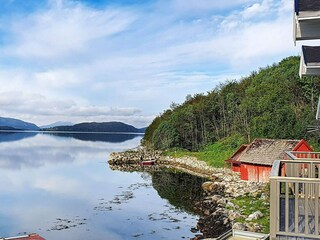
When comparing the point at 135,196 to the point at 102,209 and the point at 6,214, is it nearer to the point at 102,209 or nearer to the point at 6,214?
the point at 102,209

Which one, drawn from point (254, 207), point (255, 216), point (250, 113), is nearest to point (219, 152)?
point (250, 113)

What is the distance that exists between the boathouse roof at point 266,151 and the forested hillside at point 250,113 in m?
5.22

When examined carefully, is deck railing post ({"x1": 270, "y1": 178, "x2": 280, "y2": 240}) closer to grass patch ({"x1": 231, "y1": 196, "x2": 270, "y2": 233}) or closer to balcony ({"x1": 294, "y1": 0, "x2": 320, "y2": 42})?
balcony ({"x1": 294, "y1": 0, "x2": 320, "y2": 42})

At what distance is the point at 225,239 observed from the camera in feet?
36.7

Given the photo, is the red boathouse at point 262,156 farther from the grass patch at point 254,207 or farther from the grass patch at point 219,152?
the grass patch at point 219,152

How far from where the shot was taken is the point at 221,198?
26.0 metres

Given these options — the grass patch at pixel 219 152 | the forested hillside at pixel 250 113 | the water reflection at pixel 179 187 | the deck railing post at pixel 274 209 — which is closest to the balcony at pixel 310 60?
the deck railing post at pixel 274 209

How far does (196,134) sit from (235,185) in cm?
3166

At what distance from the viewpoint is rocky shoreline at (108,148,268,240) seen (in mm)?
18658

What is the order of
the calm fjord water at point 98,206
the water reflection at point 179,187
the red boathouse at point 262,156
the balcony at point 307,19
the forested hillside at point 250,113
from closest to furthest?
1. the balcony at point 307,19
2. the calm fjord water at point 98,206
3. the water reflection at point 179,187
4. the red boathouse at point 262,156
5. the forested hillside at point 250,113

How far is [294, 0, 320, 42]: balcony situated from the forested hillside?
3192 centimetres

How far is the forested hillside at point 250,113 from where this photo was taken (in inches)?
1607

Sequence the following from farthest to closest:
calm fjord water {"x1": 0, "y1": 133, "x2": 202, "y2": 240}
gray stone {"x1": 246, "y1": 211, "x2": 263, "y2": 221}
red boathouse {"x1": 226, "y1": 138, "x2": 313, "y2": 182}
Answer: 1. red boathouse {"x1": 226, "y1": 138, "x2": 313, "y2": 182}
2. calm fjord water {"x1": 0, "y1": 133, "x2": 202, "y2": 240}
3. gray stone {"x1": 246, "y1": 211, "x2": 263, "y2": 221}

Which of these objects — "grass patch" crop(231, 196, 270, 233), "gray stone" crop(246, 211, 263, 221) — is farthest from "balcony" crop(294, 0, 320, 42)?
"gray stone" crop(246, 211, 263, 221)
